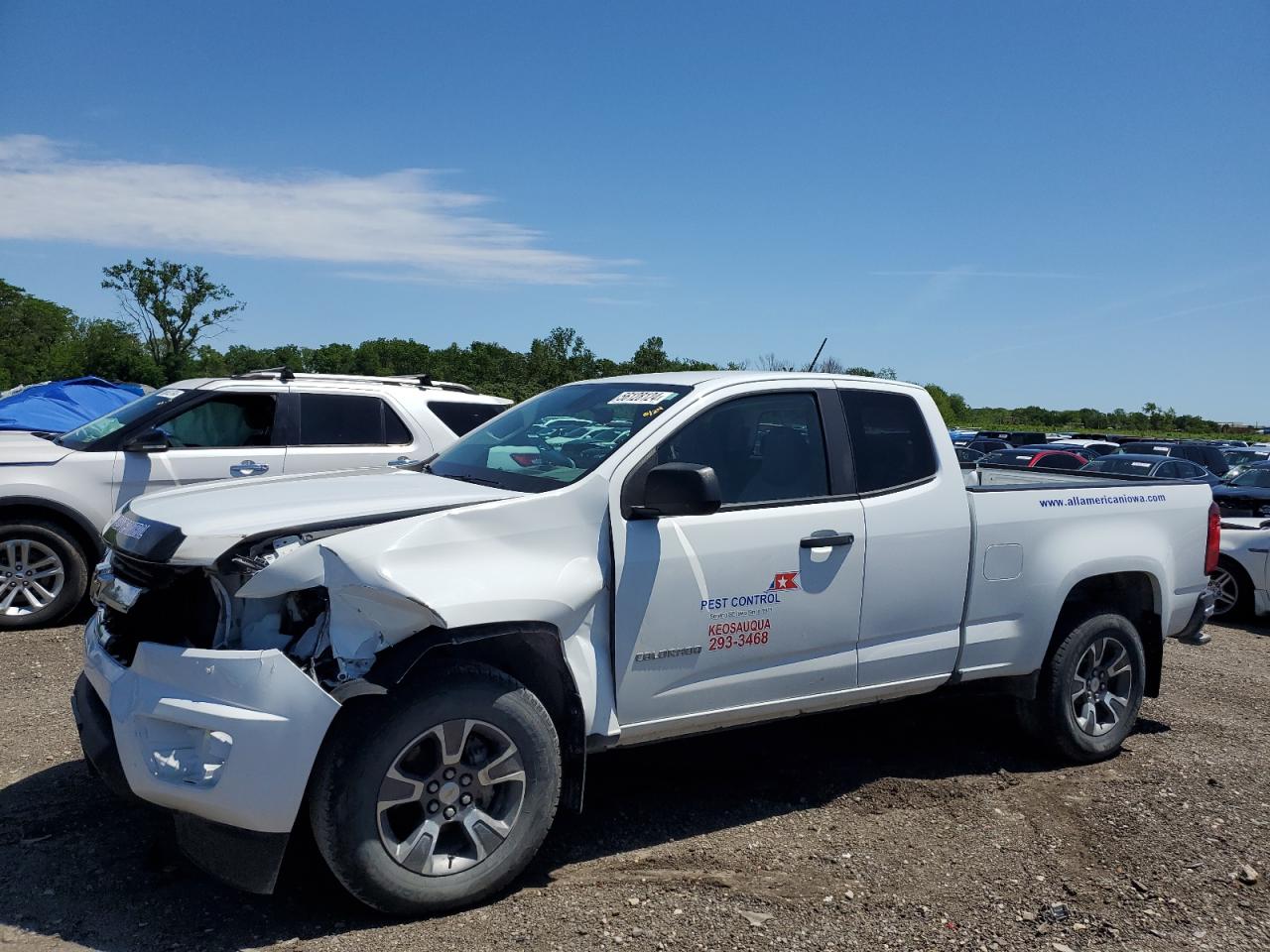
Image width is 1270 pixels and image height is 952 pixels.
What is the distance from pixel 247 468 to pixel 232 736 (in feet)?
17.1

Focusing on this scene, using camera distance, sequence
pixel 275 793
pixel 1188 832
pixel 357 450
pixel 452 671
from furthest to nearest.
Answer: pixel 357 450
pixel 1188 832
pixel 452 671
pixel 275 793

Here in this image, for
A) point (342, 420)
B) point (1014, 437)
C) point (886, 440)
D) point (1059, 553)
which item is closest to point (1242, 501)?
point (1059, 553)

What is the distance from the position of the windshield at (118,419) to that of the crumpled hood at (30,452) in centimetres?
12

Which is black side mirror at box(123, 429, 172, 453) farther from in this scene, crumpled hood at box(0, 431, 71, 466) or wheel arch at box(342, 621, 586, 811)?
wheel arch at box(342, 621, 586, 811)

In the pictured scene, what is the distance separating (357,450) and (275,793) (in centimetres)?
547

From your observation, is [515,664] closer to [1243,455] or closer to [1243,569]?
[1243,569]

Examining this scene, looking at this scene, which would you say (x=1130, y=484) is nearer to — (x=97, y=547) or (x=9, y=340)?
(x=97, y=547)

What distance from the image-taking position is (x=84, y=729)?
3.56m

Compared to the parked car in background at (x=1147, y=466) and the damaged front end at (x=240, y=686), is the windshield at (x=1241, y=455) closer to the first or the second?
the parked car in background at (x=1147, y=466)

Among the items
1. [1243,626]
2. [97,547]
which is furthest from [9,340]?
[1243,626]

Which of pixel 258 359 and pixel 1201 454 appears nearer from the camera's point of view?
pixel 1201 454

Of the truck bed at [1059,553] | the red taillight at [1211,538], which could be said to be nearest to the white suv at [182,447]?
the truck bed at [1059,553]

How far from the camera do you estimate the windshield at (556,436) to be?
4078 mm

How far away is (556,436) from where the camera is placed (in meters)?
4.41
